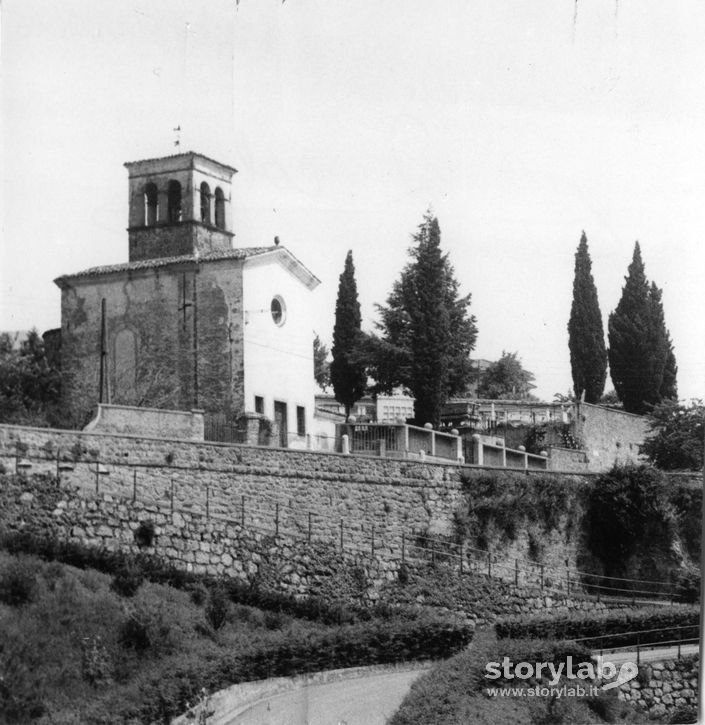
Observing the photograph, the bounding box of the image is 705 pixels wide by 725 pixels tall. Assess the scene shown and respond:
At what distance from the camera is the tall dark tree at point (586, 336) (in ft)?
61.6

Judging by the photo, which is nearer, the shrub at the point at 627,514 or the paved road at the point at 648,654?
the paved road at the point at 648,654

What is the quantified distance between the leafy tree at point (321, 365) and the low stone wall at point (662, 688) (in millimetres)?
7342

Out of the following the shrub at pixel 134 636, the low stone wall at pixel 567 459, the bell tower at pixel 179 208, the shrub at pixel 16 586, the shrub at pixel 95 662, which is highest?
the bell tower at pixel 179 208

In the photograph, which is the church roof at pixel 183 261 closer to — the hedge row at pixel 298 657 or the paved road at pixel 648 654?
the hedge row at pixel 298 657

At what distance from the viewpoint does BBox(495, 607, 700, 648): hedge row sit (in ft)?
59.0

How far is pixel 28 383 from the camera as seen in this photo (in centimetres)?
1981

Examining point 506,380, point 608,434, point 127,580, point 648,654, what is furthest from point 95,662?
point 608,434

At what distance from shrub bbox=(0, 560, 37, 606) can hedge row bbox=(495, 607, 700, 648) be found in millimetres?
5576

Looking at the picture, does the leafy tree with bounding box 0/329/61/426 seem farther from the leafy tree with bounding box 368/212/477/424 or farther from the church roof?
the leafy tree with bounding box 368/212/477/424

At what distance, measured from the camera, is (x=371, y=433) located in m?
22.6

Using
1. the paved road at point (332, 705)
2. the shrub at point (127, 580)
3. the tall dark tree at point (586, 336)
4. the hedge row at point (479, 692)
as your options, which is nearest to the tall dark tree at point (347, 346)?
the tall dark tree at point (586, 336)

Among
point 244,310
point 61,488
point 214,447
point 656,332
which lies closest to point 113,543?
point 61,488

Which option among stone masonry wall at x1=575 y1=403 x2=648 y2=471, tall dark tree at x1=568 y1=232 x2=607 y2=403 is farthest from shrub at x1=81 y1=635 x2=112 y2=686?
stone masonry wall at x1=575 y1=403 x2=648 y2=471

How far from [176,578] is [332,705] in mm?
2878
